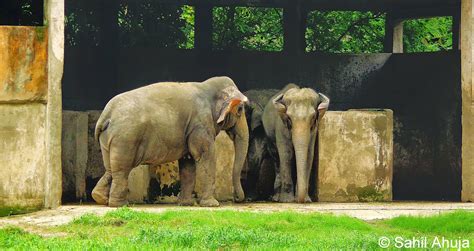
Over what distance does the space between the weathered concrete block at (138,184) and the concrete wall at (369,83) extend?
534 centimetres

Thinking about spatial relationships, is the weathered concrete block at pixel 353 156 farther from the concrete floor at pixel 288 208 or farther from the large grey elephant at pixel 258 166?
the large grey elephant at pixel 258 166

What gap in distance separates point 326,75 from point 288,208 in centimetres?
813

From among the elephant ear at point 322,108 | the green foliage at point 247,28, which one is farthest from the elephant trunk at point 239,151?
Result: the green foliage at point 247,28

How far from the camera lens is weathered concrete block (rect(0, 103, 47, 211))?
17.3 metres

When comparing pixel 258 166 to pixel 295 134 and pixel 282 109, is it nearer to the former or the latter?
pixel 282 109

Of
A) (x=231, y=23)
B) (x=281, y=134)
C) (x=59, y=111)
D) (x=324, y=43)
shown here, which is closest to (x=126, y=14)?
(x=231, y=23)

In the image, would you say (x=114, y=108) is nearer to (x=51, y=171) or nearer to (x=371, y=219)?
(x=51, y=171)

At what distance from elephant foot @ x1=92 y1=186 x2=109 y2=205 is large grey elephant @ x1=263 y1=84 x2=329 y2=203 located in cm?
274

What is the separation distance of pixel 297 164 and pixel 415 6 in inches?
319

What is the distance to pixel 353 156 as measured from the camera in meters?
19.8

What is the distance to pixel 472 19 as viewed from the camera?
19500 millimetres

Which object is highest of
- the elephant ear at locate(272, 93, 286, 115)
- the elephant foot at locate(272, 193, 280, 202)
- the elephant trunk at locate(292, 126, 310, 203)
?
the elephant ear at locate(272, 93, 286, 115)

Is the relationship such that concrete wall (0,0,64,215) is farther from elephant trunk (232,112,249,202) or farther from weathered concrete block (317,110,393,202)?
weathered concrete block (317,110,393,202)

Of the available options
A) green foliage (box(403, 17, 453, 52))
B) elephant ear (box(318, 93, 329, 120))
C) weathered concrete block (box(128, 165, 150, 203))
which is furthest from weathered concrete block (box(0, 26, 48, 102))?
green foliage (box(403, 17, 453, 52))
